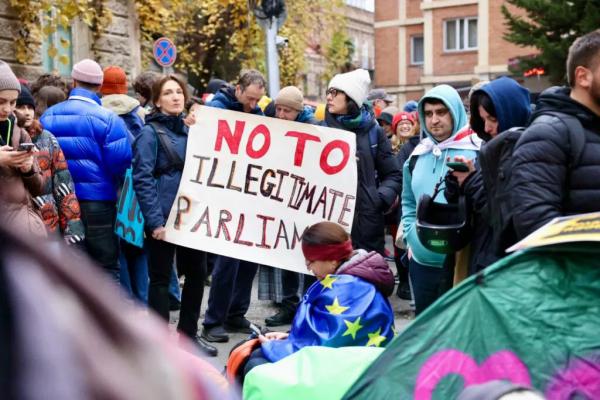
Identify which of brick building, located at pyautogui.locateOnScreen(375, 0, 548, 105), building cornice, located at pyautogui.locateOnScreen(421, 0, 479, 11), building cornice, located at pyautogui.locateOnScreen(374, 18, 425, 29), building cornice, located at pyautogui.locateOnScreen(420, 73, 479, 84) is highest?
building cornice, located at pyautogui.locateOnScreen(421, 0, 479, 11)

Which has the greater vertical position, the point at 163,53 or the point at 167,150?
the point at 163,53

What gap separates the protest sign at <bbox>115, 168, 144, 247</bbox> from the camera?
5.63 m

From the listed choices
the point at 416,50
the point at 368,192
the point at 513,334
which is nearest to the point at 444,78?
the point at 416,50

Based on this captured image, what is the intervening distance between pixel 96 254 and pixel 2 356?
194 inches

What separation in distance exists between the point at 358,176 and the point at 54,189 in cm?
225

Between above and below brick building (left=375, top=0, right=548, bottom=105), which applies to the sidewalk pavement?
below

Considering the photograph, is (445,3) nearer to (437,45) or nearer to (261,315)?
(437,45)

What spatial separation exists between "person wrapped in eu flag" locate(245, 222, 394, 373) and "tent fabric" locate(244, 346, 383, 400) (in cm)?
33

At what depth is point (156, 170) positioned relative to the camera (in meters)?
5.73

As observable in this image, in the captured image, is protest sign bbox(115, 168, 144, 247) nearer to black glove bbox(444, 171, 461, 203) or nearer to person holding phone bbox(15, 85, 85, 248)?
person holding phone bbox(15, 85, 85, 248)

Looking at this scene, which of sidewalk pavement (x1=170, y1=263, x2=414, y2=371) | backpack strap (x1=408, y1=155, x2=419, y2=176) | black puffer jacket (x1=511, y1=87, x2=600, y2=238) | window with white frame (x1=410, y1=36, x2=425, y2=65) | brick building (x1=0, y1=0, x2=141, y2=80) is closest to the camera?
black puffer jacket (x1=511, y1=87, x2=600, y2=238)

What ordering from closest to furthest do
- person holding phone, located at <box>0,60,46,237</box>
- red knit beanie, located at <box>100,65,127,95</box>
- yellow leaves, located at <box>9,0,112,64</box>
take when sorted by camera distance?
person holding phone, located at <box>0,60,46,237</box>
red knit beanie, located at <box>100,65,127,95</box>
yellow leaves, located at <box>9,0,112,64</box>

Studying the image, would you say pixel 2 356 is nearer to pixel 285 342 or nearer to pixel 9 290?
pixel 9 290

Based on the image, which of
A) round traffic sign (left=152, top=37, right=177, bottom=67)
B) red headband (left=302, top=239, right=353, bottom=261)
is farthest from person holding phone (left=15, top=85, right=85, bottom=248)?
round traffic sign (left=152, top=37, right=177, bottom=67)
